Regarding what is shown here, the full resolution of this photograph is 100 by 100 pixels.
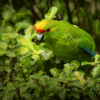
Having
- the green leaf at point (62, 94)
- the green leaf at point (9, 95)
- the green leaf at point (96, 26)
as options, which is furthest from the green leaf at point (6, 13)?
the green leaf at point (96, 26)

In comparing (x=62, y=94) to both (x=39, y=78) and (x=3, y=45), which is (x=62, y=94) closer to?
(x=39, y=78)

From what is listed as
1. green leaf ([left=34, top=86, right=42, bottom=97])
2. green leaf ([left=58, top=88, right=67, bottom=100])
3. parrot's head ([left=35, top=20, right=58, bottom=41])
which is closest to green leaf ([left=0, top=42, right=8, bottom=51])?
parrot's head ([left=35, top=20, right=58, bottom=41])

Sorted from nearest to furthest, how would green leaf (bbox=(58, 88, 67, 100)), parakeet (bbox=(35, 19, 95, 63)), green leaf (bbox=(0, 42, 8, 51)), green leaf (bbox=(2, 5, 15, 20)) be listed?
1. green leaf (bbox=(58, 88, 67, 100))
2. green leaf (bbox=(0, 42, 8, 51))
3. parakeet (bbox=(35, 19, 95, 63))
4. green leaf (bbox=(2, 5, 15, 20))

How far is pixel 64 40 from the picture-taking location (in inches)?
40.2

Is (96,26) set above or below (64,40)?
below

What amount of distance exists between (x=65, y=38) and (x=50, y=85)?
0.42 metres

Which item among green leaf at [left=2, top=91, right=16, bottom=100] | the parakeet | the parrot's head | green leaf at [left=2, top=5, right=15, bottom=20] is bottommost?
green leaf at [left=2, top=91, right=16, bottom=100]

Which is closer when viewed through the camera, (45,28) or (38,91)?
(38,91)

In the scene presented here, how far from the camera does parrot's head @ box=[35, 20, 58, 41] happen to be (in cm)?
93

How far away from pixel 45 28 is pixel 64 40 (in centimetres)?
18

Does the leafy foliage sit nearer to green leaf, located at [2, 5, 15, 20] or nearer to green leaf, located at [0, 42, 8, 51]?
green leaf, located at [0, 42, 8, 51]

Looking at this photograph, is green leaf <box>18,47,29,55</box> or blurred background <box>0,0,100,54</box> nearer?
green leaf <box>18,47,29,55</box>

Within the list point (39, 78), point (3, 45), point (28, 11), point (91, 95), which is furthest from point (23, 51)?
point (28, 11)

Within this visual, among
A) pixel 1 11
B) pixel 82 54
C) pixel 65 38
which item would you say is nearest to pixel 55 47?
pixel 65 38
